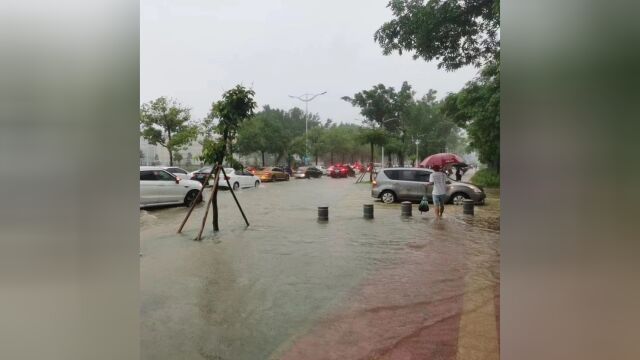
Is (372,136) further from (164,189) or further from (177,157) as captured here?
(164,189)

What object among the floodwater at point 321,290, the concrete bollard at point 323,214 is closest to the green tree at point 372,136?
the concrete bollard at point 323,214

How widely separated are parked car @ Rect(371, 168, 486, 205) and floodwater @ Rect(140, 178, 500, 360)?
192cm

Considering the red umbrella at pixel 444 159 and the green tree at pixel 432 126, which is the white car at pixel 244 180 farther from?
the red umbrella at pixel 444 159

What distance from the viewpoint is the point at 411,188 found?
10320 millimetres

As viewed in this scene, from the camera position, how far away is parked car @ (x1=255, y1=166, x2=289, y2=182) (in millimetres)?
10352

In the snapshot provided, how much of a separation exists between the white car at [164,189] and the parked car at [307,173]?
3.01 meters

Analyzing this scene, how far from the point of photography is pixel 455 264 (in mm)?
4895

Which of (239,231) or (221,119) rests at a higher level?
(221,119)

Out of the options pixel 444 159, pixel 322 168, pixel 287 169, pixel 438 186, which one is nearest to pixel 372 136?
pixel 287 169

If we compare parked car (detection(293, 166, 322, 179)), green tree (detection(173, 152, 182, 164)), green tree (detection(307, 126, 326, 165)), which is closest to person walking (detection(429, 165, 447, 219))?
green tree (detection(307, 126, 326, 165))
